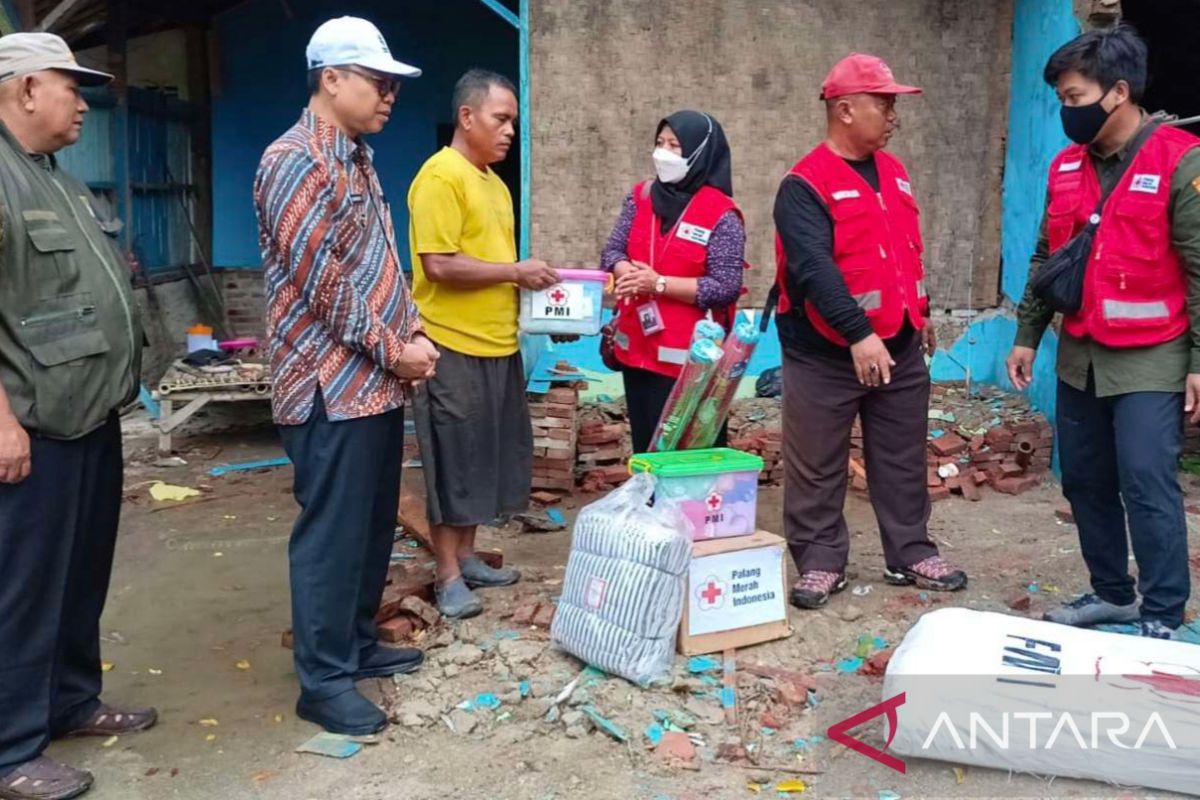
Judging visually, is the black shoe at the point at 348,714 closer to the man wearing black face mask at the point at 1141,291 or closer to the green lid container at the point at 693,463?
the green lid container at the point at 693,463

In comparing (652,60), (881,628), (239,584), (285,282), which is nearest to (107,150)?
(652,60)

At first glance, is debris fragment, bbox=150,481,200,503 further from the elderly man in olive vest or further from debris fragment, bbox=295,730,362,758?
debris fragment, bbox=295,730,362,758

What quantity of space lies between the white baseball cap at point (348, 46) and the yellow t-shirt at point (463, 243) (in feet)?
2.46

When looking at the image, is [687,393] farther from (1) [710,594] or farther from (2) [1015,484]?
(2) [1015,484]

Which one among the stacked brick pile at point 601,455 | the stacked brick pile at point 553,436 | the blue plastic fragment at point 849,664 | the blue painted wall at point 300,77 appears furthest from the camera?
the blue painted wall at point 300,77

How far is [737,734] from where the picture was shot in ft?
10.9

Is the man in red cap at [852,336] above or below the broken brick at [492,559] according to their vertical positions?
above

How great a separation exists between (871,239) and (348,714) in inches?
98.6

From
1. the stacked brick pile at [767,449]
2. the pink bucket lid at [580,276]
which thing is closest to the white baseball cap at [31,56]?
the pink bucket lid at [580,276]

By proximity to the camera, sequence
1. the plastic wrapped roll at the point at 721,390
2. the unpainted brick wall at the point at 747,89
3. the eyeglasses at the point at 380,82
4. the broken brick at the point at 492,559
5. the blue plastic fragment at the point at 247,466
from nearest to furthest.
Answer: the eyeglasses at the point at 380,82, the plastic wrapped roll at the point at 721,390, the broken brick at the point at 492,559, the blue plastic fragment at the point at 247,466, the unpainted brick wall at the point at 747,89

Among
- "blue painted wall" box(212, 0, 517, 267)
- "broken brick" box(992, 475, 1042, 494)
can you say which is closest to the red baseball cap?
"broken brick" box(992, 475, 1042, 494)

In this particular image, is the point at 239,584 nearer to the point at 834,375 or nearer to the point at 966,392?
the point at 834,375

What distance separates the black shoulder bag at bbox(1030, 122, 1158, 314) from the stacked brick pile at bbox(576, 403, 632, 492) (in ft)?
9.82

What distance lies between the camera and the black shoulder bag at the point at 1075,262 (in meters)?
3.67
